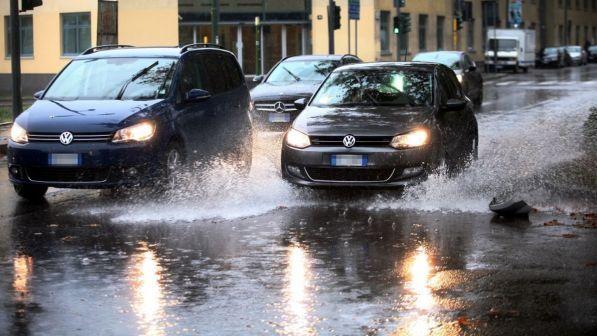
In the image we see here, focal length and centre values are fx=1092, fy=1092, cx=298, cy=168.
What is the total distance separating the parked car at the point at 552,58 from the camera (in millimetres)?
78125

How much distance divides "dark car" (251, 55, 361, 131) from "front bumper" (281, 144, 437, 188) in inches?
340

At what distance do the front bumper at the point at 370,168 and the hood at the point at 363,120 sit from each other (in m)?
0.22

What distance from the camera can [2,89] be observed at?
2023 inches

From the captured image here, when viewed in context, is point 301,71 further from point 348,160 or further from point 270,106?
point 348,160

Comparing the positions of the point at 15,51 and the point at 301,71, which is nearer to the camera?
the point at 15,51

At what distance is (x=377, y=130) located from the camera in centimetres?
1182

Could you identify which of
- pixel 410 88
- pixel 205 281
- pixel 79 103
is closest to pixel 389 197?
pixel 410 88

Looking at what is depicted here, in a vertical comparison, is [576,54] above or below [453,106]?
above

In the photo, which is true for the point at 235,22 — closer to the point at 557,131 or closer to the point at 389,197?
the point at 557,131

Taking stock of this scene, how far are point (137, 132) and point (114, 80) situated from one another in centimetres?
141

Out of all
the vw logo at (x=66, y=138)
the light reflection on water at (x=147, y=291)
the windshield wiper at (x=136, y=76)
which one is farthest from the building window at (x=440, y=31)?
the light reflection on water at (x=147, y=291)

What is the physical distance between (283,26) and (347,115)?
138 feet

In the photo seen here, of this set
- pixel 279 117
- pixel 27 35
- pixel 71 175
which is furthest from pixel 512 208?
pixel 27 35

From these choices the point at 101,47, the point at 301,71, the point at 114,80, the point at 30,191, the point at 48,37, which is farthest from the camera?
the point at 48,37
